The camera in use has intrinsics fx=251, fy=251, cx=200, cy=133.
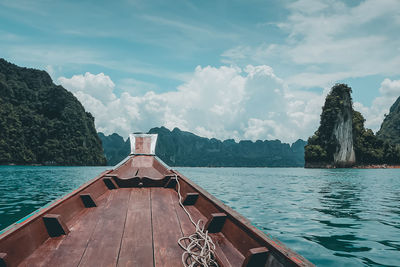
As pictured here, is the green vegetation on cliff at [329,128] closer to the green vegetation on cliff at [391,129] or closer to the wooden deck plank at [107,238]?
the green vegetation on cliff at [391,129]

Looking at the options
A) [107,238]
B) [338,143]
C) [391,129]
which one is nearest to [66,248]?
[107,238]

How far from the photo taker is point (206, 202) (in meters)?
3.99

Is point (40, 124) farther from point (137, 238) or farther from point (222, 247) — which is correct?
point (222, 247)

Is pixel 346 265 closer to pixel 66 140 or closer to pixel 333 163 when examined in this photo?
pixel 333 163

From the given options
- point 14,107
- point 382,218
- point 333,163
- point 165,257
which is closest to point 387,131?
point 333,163

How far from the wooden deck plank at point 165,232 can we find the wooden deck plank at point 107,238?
0.43 m

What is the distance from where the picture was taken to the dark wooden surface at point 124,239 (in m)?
2.47

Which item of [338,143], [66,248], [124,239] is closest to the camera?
[66,248]

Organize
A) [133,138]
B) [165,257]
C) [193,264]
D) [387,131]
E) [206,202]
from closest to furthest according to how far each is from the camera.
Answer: [193,264], [165,257], [206,202], [133,138], [387,131]

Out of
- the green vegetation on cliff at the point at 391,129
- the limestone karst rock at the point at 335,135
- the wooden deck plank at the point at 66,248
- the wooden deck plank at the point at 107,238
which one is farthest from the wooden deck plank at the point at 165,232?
the green vegetation on cliff at the point at 391,129

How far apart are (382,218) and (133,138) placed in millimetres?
11017

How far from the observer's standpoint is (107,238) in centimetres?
299

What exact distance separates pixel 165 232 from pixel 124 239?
51 centimetres

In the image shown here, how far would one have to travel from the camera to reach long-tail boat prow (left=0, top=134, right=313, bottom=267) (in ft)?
7.64
